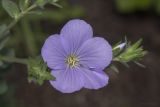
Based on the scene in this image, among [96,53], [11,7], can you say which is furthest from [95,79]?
[11,7]

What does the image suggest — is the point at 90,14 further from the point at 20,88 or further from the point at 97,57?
the point at 97,57

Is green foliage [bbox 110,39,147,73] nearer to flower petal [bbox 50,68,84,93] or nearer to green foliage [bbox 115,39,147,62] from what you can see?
green foliage [bbox 115,39,147,62]

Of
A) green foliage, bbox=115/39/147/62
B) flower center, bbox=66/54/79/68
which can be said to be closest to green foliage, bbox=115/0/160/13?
green foliage, bbox=115/39/147/62

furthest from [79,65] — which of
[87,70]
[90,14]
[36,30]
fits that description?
[90,14]

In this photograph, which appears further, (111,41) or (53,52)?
(111,41)

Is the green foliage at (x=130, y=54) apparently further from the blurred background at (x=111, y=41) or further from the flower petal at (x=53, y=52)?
the blurred background at (x=111, y=41)

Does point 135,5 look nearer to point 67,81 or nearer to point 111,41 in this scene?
point 111,41
